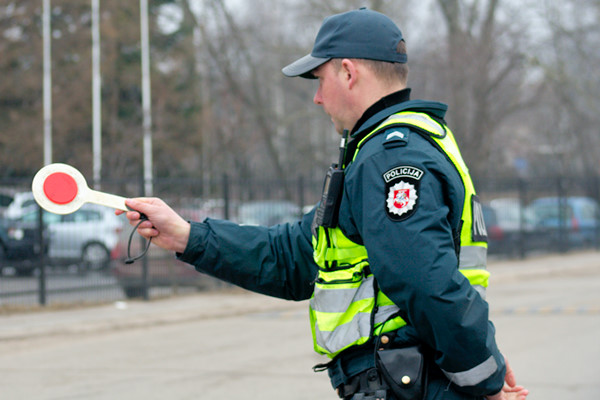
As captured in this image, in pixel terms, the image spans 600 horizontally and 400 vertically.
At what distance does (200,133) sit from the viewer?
3575 centimetres

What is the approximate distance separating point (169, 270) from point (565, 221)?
557 inches

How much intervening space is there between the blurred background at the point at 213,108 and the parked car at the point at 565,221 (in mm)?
58

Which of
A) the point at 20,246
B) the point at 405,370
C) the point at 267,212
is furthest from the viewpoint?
the point at 267,212

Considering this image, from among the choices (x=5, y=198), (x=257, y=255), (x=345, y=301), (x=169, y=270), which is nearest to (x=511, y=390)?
(x=345, y=301)

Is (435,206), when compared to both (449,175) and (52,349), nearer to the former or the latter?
(449,175)

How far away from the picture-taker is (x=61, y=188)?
248cm

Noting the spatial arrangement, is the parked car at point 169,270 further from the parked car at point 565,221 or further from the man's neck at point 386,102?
the man's neck at point 386,102

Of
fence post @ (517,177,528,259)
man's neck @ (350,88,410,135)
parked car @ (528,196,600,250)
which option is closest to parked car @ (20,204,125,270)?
man's neck @ (350,88,410,135)

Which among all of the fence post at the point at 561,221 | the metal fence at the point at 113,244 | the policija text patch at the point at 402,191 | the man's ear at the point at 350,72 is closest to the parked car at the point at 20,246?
the metal fence at the point at 113,244

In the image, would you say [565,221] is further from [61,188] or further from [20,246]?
[61,188]

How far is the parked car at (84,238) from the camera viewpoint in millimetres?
12627

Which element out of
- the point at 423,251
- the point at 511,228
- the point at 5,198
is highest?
the point at 423,251

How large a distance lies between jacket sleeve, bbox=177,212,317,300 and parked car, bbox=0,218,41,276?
10.2m

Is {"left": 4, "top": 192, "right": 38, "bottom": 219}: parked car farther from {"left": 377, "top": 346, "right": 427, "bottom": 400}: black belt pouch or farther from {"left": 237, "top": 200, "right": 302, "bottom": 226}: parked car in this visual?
{"left": 377, "top": 346, "right": 427, "bottom": 400}: black belt pouch
